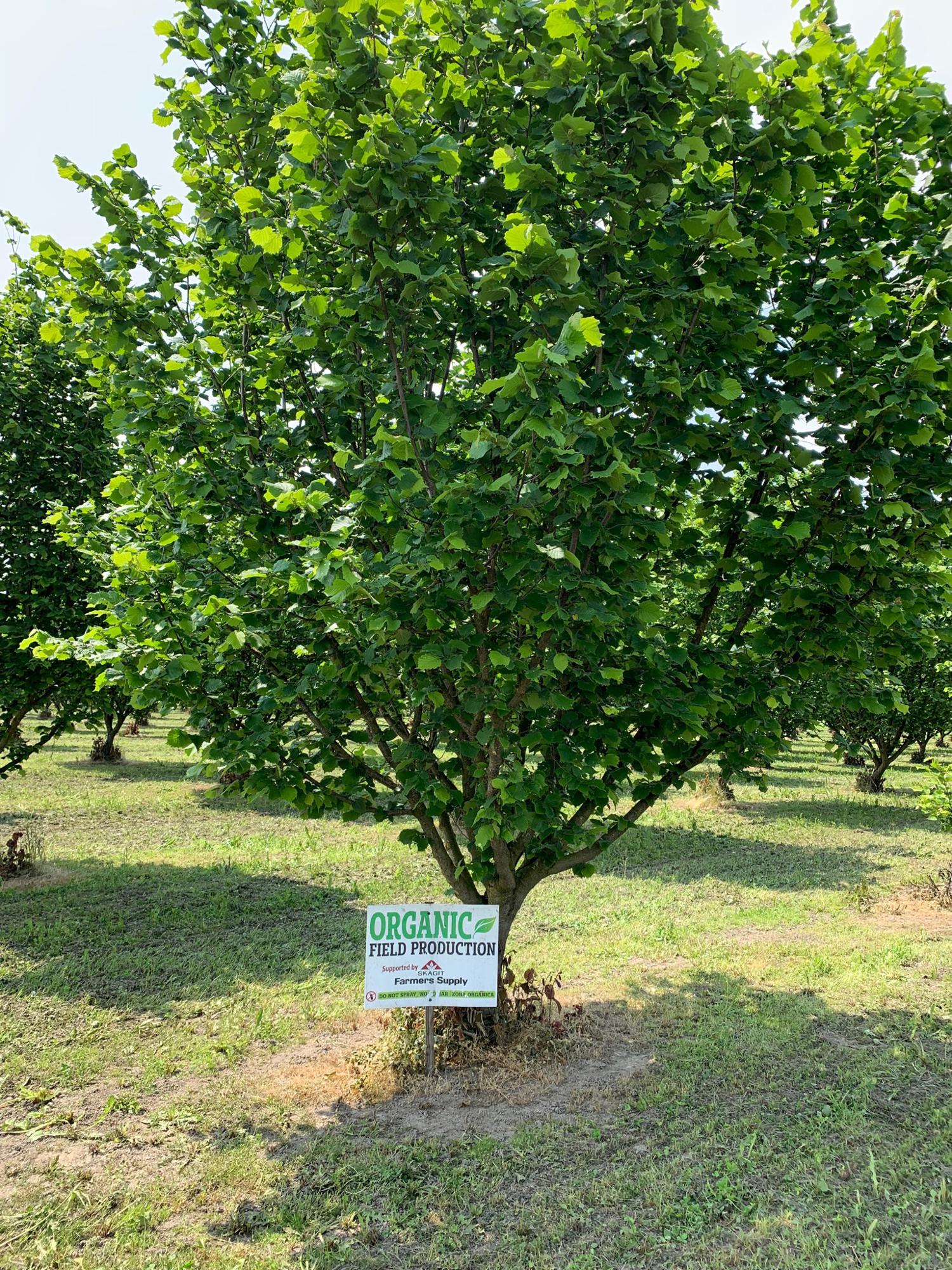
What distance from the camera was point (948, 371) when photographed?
4.26 meters

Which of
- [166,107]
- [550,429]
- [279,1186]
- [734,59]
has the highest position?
[166,107]

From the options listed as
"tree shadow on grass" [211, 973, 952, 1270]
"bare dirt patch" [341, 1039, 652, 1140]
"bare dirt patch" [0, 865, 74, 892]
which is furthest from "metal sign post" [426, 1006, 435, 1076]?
"bare dirt patch" [0, 865, 74, 892]

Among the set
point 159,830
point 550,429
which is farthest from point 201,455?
point 159,830

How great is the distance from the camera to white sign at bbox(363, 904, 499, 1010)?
524 centimetres

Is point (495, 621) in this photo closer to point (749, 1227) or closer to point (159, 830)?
point (749, 1227)

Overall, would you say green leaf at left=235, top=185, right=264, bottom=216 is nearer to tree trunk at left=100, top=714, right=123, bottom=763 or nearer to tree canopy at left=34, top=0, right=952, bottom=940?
tree canopy at left=34, top=0, right=952, bottom=940

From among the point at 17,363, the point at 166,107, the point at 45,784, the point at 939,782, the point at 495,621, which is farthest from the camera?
the point at 45,784

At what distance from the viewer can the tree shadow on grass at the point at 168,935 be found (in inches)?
295

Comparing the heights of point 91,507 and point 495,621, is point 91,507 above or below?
above

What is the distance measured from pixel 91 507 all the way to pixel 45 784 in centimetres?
1609

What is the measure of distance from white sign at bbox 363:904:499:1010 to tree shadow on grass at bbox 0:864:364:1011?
270 cm

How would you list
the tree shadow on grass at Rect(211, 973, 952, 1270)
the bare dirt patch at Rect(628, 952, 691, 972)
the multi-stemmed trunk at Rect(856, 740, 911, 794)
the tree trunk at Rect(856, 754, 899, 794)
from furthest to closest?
the tree trunk at Rect(856, 754, 899, 794) → the multi-stemmed trunk at Rect(856, 740, 911, 794) → the bare dirt patch at Rect(628, 952, 691, 972) → the tree shadow on grass at Rect(211, 973, 952, 1270)

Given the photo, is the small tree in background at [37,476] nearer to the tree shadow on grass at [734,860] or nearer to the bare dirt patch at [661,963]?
the bare dirt patch at [661,963]

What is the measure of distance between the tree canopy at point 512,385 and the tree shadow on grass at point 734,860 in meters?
6.87
